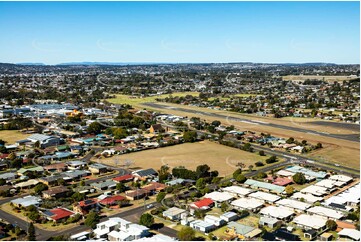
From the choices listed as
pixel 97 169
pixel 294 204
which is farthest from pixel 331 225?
pixel 97 169

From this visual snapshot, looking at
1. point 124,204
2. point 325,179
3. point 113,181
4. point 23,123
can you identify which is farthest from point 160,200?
point 23,123

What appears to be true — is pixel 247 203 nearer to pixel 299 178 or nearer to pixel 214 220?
pixel 214 220

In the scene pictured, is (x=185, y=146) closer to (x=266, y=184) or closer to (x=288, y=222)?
(x=266, y=184)

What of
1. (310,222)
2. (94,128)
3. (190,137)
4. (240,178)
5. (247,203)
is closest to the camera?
(310,222)

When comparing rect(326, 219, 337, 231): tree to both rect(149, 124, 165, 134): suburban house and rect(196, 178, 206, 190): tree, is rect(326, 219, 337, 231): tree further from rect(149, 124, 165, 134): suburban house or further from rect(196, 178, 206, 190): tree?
rect(149, 124, 165, 134): suburban house

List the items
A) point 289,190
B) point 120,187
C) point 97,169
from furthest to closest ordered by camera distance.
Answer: point 97,169
point 120,187
point 289,190

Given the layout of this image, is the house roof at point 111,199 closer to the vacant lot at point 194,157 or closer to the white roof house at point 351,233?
the vacant lot at point 194,157

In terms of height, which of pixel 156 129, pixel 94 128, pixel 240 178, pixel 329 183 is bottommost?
pixel 329 183
